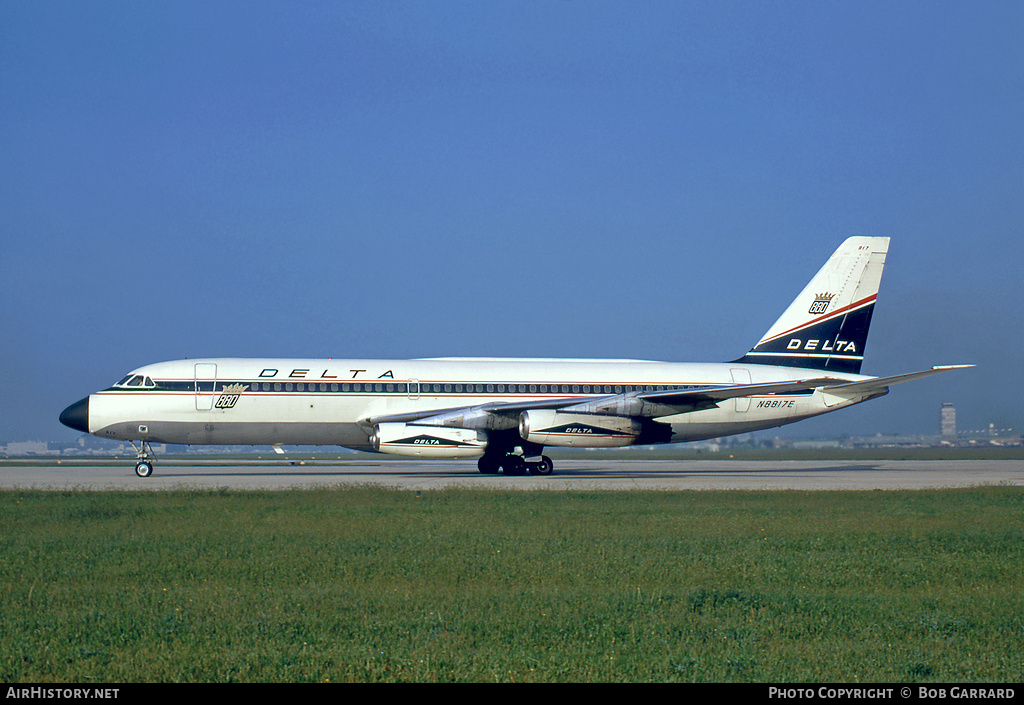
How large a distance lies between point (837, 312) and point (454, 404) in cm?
1481

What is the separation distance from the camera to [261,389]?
29.0 metres

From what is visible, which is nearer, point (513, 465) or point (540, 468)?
point (513, 465)

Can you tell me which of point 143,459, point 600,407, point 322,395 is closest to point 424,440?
Answer: point 322,395

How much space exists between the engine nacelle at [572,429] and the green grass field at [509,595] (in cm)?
1136

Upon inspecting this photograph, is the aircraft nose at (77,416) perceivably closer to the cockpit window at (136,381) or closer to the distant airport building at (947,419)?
the cockpit window at (136,381)

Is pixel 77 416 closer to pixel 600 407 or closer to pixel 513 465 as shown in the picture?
pixel 513 465

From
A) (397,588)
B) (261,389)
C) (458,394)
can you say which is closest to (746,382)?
Answer: (458,394)

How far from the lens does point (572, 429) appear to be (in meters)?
27.8

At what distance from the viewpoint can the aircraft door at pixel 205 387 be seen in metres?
28.7

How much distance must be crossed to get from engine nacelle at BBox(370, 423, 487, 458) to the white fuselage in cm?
172

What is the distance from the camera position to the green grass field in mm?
6254

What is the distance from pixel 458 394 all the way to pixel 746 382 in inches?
418

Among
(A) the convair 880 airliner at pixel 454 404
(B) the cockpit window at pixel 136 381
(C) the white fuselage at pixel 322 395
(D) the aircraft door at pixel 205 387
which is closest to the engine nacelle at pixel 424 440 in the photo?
(A) the convair 880 airliner at pixel 454 404
